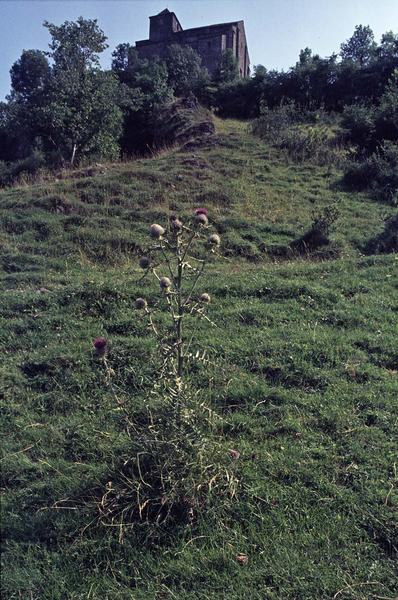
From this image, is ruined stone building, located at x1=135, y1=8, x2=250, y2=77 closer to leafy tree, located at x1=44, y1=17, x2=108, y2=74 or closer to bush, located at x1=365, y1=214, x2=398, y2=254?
leafy tree, located at x1=44, y1=17, x2=108, y2=74

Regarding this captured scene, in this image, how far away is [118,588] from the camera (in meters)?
2.46

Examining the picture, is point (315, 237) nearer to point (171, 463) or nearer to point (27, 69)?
point (171, 463)

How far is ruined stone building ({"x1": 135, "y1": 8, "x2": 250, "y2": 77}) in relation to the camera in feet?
124

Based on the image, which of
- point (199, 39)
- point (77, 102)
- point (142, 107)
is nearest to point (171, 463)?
point (77, 102)

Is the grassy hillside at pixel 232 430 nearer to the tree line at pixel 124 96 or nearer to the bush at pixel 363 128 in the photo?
the bush at pixel 363 128

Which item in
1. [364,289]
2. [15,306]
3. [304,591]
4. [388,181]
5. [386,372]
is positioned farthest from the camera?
[388,181]

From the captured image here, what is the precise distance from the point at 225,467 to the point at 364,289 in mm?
3437

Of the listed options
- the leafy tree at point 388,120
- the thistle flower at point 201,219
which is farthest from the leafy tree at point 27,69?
the thistle flower at point 201,219

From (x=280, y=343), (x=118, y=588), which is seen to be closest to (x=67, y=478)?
(x=118, y=588)

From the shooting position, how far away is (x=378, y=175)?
36.9 ft

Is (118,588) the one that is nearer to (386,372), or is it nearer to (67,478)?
(67,478)

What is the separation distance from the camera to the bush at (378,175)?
10.8 metres

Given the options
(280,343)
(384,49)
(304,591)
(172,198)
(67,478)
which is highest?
(384,49)

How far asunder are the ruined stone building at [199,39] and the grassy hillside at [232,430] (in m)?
34.9
